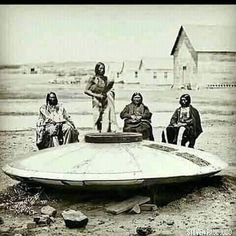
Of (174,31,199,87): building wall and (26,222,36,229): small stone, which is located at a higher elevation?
(174,31,199,87): building wall

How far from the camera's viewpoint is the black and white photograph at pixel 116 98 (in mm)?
1935

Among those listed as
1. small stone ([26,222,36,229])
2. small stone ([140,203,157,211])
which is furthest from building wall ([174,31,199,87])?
small stone ([26,222,36,229])

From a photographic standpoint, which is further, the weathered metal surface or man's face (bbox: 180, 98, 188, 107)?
man's face (bbox: 180, 98, 188, 107)

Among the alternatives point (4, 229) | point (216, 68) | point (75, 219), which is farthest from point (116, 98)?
point (4, 229)

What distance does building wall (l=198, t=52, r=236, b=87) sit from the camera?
1.99 m

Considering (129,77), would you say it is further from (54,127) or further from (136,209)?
(136,209)

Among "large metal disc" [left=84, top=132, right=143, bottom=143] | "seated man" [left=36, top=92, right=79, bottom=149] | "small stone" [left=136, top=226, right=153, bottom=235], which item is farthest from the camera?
"seated man" [left=36, top=92, right=79, bottom=149]

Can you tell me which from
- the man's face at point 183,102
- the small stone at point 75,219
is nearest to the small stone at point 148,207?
the small stone at point 75,219

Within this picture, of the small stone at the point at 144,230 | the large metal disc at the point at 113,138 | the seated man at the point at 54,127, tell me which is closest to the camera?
the small stone at the point at 144,230

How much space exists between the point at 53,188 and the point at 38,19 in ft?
2.13

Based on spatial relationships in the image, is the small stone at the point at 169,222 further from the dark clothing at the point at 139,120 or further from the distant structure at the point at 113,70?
the distant structure at the point at 113,70

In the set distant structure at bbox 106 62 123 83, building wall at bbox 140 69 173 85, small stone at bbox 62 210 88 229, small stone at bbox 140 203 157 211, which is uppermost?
distant structure at bbox 106 62 123 83

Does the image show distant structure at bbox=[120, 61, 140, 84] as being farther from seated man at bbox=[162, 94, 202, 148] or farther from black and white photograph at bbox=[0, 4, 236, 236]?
seated man at bbox=[162, 94, 202, 148]

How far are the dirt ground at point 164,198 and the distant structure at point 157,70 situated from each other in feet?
0.16
